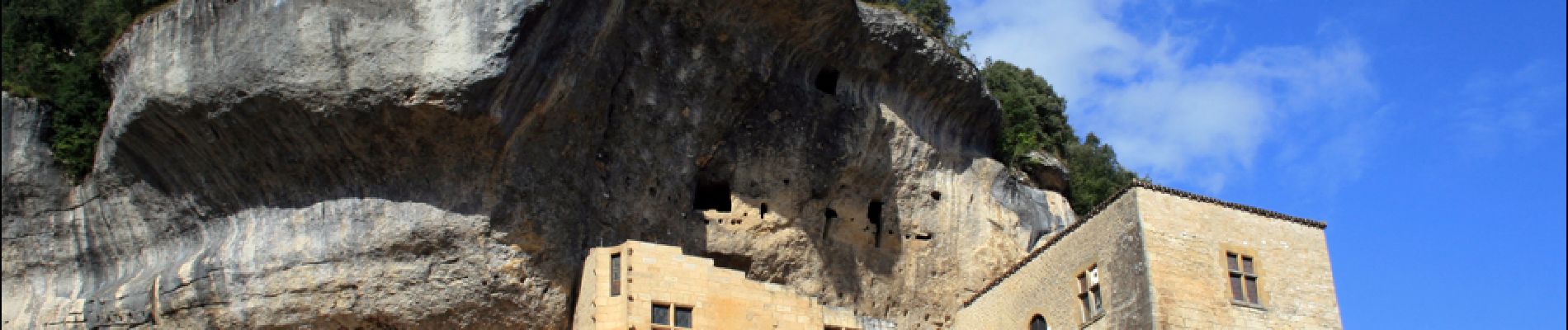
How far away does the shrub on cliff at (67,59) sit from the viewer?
23.0 meters

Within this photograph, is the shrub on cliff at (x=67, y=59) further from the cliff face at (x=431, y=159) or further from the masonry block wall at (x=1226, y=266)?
the masonry block wall at (x=1226, y=266)

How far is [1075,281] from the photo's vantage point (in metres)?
22.2

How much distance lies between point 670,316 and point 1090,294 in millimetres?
5815

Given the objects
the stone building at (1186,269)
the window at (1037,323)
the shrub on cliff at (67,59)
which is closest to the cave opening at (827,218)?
the window at (1037,323)

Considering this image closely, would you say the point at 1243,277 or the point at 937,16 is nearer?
the point at 1243,277

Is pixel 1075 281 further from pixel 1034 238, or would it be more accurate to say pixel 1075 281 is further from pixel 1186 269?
pixel 1034 238

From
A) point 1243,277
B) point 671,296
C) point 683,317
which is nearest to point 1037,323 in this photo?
point 1243,277

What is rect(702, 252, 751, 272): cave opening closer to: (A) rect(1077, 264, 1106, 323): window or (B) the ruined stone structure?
(B) the ruined stone structure

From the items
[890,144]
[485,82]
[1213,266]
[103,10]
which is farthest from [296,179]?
[1213,266]

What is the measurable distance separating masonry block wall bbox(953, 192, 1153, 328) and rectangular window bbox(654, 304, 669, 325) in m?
5.50

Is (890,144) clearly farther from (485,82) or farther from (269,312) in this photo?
(269,312)

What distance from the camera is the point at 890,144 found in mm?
26141

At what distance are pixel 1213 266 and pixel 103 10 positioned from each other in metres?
16.9

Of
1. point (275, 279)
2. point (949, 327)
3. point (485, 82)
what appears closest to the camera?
point (485, 82)
